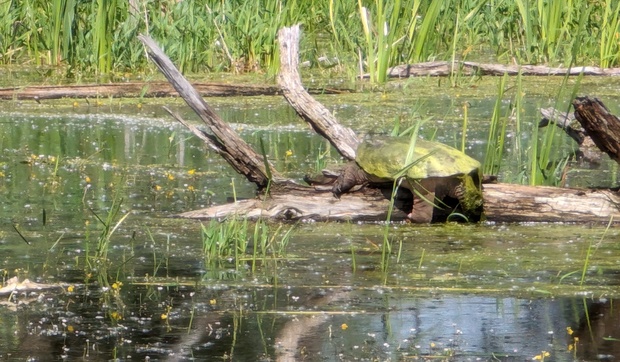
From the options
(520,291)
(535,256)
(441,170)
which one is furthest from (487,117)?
(520,291)

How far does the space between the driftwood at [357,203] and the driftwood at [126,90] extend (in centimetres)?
341

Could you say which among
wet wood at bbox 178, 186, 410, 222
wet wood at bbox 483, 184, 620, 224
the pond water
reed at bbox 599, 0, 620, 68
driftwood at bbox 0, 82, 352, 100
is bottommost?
the pond water

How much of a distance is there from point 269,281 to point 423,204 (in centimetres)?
132

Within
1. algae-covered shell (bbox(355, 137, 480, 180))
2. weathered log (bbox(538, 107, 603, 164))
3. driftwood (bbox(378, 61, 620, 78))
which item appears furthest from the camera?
driftwood (bbox(378, 61, 620, 78))

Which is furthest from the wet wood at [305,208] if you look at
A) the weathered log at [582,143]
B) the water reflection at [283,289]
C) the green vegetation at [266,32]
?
the green vegetation at [266,32]

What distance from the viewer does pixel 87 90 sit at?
368 inches

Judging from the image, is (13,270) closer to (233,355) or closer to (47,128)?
(233,355)

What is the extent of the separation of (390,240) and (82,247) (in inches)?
53.4

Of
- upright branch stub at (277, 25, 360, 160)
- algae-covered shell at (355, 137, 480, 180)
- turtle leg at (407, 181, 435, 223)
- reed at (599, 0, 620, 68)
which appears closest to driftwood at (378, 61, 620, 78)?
reed at (599, 0, 620, 68)

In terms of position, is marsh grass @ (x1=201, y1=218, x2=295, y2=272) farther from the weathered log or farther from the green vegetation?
the green vegetation

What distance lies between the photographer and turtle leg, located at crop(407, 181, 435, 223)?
5.59 m

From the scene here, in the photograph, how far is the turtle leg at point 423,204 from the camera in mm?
5590

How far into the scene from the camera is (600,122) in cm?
547

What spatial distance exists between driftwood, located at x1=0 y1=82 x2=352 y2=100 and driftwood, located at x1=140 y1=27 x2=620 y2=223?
3413 mm
